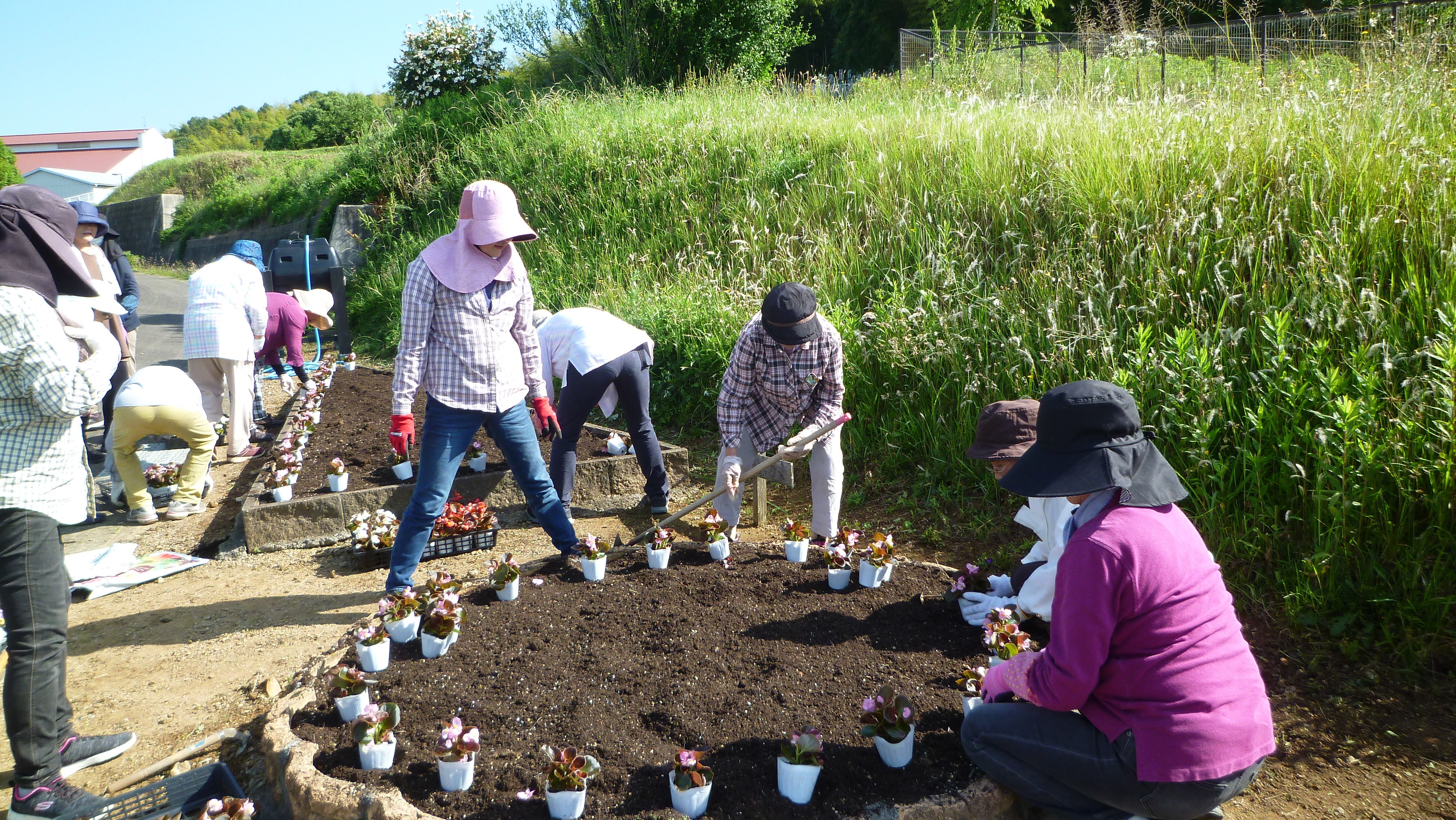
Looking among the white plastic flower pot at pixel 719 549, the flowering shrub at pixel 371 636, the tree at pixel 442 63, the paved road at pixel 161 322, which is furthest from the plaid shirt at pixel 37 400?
the tree at pixel 442 63

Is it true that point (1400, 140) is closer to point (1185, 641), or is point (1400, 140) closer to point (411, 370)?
point (1185, 641)

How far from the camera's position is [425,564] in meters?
4.59

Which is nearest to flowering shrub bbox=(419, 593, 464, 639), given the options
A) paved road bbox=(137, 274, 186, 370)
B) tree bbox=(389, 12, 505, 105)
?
paved road bbox=(137, 274, 186, 370)

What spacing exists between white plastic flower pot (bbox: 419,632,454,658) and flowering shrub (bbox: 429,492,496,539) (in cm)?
155

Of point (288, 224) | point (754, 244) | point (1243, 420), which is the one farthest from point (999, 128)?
point (288, 224)

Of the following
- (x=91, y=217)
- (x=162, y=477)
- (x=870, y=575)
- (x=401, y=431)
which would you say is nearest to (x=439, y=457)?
(x=401, y=431)

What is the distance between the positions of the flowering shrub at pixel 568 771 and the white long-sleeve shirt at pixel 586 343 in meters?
2.47

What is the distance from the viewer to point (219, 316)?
6117 millimetres

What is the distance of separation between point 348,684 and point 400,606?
47 cm

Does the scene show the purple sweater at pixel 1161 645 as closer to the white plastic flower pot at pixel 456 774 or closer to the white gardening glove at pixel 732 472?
the white plastic flower pot at pixel 456 774

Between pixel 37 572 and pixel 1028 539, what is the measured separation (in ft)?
13.2

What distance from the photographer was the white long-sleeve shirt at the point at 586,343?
459 centimetres

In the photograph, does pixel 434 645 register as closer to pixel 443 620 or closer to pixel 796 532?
pixel 443 620

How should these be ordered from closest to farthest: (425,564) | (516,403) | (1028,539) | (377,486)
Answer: (516,403) → (1028,539) → (425,564) → (377,486)
